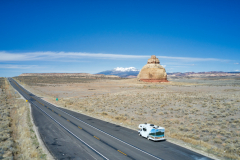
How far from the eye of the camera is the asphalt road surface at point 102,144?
42.9ft

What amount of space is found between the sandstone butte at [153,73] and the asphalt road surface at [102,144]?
85.5m

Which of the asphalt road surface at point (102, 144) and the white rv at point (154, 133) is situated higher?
the white rv at point (154, 133)

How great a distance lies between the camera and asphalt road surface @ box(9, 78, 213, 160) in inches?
514

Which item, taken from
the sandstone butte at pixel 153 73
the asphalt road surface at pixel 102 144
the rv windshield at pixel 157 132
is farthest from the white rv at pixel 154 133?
the sandstone butte at pixel 153 73

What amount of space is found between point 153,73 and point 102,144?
92.0 metres

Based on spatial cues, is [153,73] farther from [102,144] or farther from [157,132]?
[102,144]

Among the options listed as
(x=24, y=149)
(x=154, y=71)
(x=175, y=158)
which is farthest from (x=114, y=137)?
(x=154, y=71)

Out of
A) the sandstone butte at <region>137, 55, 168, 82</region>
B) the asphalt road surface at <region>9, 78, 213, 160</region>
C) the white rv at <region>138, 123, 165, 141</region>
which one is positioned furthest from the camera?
the sandstone butte at <region>137, 55, 168, 82</region>

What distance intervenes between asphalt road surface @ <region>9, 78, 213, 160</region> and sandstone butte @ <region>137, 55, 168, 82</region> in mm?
85483

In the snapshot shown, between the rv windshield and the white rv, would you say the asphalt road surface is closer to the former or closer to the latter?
the white rv

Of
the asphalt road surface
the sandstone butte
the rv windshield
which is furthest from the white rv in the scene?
the sandstone butte

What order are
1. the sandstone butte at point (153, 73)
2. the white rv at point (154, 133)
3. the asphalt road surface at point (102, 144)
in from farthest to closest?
the sandstone butte at point (153, 73) → the white rv at point (154, 133) → the asphalt road surface at point (102, 144)

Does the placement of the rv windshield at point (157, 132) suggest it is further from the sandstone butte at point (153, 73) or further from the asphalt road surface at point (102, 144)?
the sandstone butte at point (153, 73)

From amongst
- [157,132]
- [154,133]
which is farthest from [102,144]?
[157,132]
